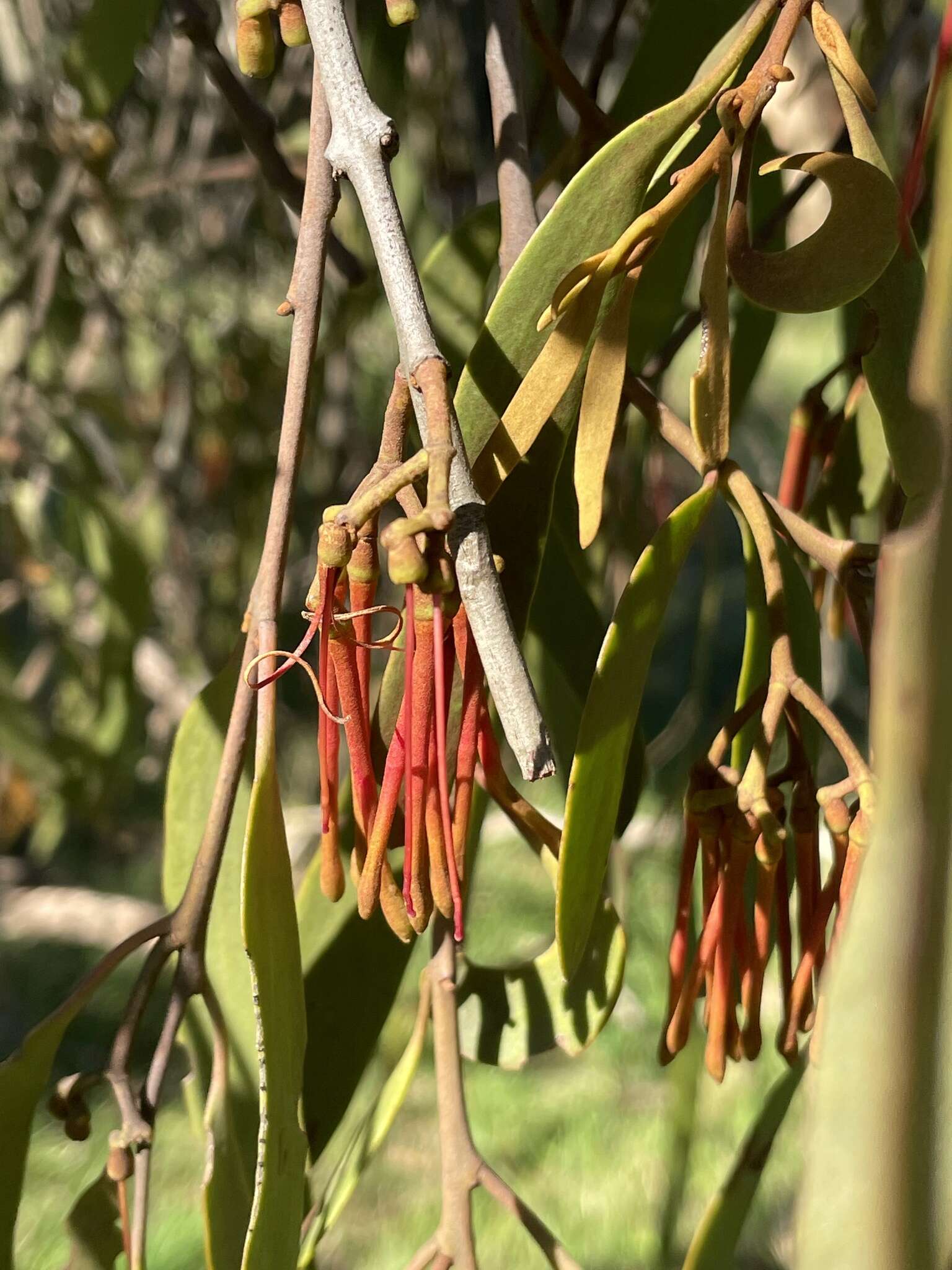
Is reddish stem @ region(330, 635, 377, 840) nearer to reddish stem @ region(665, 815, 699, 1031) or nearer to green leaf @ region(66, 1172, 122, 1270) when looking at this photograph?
reddish stem @ region(665, 815, 699, 1031)

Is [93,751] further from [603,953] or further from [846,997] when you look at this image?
[846,997]

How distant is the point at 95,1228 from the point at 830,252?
450mm

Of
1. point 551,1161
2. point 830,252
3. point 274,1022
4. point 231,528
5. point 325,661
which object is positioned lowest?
point 551,1161

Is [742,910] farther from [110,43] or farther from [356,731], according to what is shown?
[110,43]

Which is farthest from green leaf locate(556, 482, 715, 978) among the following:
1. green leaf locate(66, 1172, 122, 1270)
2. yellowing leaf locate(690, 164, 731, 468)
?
green leaf locate(66, 1172, 122, 1270)

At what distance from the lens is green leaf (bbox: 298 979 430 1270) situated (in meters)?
0.54

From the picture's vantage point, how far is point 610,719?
0.37 m

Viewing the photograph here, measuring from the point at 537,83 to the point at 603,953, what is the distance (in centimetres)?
51

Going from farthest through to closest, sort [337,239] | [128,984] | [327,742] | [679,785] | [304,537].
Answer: [304,537], [128,984], [679,785], [337,239], [327,742]

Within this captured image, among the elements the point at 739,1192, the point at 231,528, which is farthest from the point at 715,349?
the point at 231,528

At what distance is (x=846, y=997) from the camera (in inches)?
7.2

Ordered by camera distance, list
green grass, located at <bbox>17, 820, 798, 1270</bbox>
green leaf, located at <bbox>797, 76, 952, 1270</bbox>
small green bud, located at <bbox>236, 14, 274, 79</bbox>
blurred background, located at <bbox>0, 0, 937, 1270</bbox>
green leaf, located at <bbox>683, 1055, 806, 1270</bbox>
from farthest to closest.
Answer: green grass, located at <bbox>17, 820, 798, 1270</bbox>
blurred background, located at <bbox>0, 0, 937, 1270</bbox>
green leaf, located at <bbox>683, 1055, 806, 1270</bbox>
small green bud, located at <bbox>236, 14, 274, 79</bbox>
green leaf, located at <bbox>797, 76, 952, 1270</bbox>

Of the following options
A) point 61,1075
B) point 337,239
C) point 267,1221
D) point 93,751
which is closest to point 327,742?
point 267,1221

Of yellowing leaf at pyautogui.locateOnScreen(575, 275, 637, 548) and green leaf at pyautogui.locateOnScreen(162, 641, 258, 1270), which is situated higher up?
yellowing leaf at pyautogui.locateOnScreen(575, 275, 637, 548)
